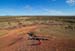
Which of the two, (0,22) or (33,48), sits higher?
(0,22)

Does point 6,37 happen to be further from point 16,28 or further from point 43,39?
point 43,39

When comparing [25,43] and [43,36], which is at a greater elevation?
[43,36]

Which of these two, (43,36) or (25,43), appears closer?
(25,43)

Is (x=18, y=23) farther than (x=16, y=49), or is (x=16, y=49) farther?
(x=18, y=23)

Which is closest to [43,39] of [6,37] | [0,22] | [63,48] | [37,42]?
[37,42]

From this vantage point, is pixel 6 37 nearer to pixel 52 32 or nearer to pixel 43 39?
pixel 43 39

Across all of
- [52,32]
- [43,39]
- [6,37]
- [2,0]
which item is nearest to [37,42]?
[43,39]

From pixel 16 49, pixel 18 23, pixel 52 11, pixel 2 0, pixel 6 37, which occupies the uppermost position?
pixel 2 0
